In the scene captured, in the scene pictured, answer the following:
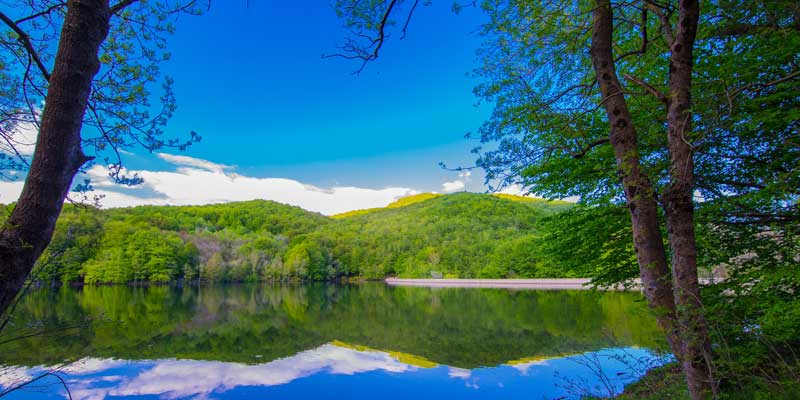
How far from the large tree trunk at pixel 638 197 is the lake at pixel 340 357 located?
573 mm

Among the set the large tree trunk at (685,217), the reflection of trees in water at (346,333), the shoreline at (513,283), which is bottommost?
the shoreline at (513,283)

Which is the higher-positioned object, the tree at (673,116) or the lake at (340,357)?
the tree at (673,116)

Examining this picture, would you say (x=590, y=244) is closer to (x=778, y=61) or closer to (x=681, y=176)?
(x=778, y=61)

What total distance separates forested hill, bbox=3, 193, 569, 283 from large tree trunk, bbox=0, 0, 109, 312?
53.8 m

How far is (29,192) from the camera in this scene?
7.70ft

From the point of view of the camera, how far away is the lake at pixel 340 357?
32.9ft

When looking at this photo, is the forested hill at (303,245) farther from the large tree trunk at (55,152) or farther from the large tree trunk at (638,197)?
the large tree trunk at (55,152)

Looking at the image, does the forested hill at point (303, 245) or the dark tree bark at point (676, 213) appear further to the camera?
the forested hill at point (303, 245)

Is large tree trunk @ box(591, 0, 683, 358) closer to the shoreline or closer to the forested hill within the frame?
the shoreline

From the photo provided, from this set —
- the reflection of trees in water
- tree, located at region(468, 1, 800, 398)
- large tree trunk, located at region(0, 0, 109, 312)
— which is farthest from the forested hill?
large tree trunk, located at region(0, 0, 109, 312)

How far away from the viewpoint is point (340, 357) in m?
14.2

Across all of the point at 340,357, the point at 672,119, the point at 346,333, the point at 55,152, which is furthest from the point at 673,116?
the point at 346,333

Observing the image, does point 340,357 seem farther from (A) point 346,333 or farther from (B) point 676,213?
(B) point 676,213

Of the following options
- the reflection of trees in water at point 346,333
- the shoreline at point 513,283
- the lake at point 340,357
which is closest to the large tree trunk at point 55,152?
the lake at point 340,357
